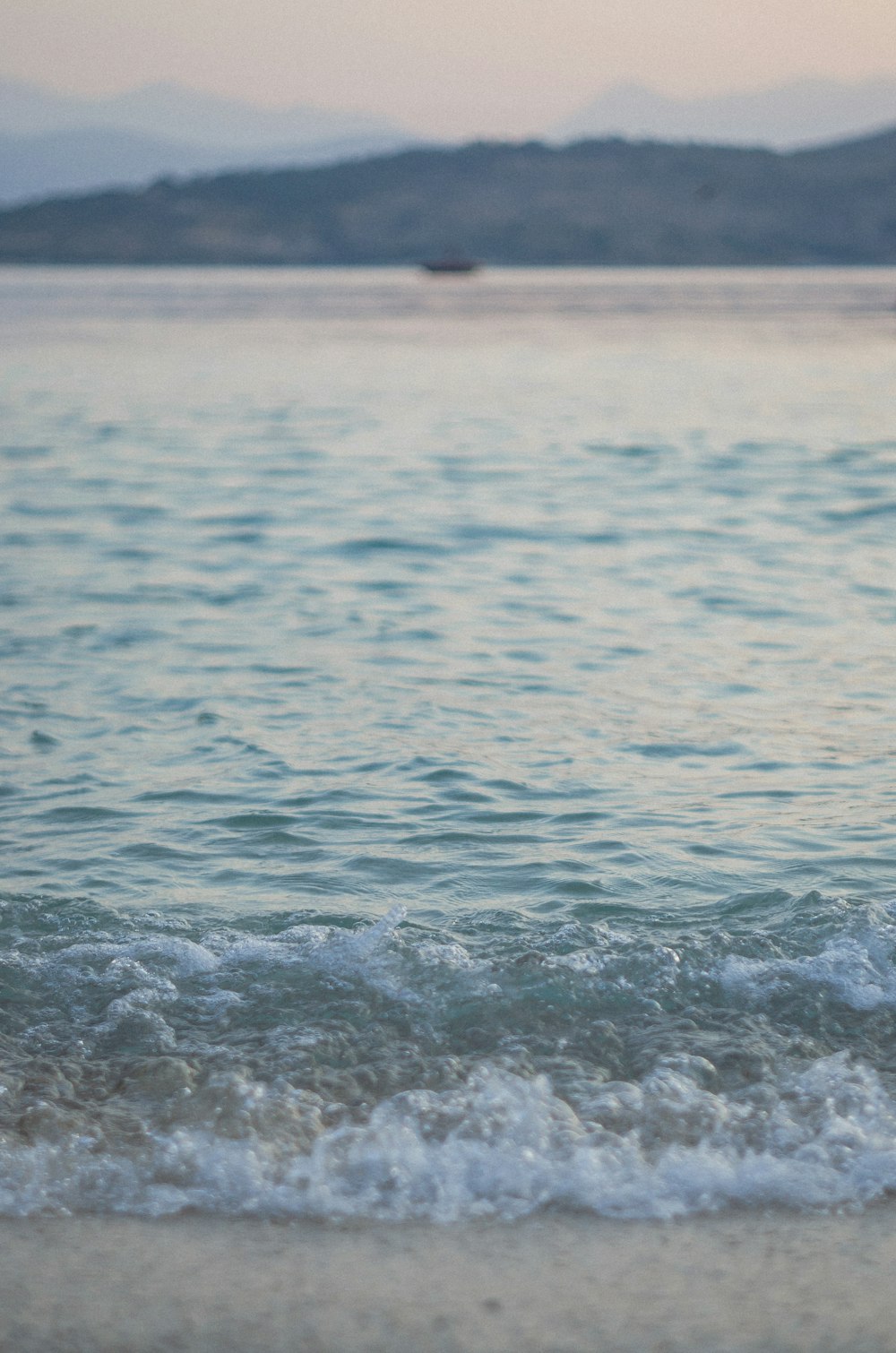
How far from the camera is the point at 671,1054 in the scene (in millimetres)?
5078

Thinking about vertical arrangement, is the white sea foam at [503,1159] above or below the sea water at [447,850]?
below

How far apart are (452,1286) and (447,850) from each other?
3.23 m

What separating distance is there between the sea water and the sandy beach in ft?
0.48

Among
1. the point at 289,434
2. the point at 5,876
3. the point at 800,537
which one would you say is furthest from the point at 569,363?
the point at 5,876

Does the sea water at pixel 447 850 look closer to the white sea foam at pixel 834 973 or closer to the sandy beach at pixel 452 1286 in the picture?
the white sea foam at pixel 834 973

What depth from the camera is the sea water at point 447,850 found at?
4625 mm

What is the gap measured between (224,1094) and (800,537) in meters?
11.6

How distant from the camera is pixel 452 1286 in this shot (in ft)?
12.9

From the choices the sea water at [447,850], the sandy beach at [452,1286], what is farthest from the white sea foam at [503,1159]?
the sandy beach at [452,1286]

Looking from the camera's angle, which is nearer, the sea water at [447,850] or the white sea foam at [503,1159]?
the white sea foam at [503,1159]

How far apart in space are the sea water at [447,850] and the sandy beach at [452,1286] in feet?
0.48

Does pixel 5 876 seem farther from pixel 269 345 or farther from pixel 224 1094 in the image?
pixel 269 345

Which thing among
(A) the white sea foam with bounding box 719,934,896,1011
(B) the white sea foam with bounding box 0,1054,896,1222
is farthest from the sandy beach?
(A) the white sea foam with bounding box 719,934,896,1011

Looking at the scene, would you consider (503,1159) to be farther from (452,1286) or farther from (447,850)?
(447,850)
